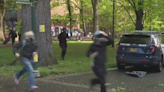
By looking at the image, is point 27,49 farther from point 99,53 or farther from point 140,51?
point 140,51

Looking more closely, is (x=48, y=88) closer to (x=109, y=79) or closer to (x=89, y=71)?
(x=109, y=79)

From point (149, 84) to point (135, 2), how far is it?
42.5 ft

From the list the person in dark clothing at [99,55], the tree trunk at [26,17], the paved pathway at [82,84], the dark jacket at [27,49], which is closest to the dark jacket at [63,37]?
the tree trunk at [26,17]

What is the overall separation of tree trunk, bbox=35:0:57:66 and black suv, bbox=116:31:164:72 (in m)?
3.08

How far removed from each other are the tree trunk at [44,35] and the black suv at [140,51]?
308 cm

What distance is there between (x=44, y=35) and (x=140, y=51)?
13.5 ft

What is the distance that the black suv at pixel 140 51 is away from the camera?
889cm

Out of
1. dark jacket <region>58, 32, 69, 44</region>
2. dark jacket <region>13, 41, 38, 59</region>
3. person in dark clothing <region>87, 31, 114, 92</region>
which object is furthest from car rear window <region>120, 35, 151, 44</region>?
dark jacket <region>13, 41, 38, 59</region>

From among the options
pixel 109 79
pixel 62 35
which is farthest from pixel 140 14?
pixel 109 79

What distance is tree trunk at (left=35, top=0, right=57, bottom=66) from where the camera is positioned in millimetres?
9492

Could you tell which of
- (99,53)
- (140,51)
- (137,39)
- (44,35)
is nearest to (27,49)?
(99,53)

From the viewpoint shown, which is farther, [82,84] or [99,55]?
[82,84]

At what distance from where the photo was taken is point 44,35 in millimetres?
9648

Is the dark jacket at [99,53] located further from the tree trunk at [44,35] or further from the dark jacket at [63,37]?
the dark jacket at [63,37]
